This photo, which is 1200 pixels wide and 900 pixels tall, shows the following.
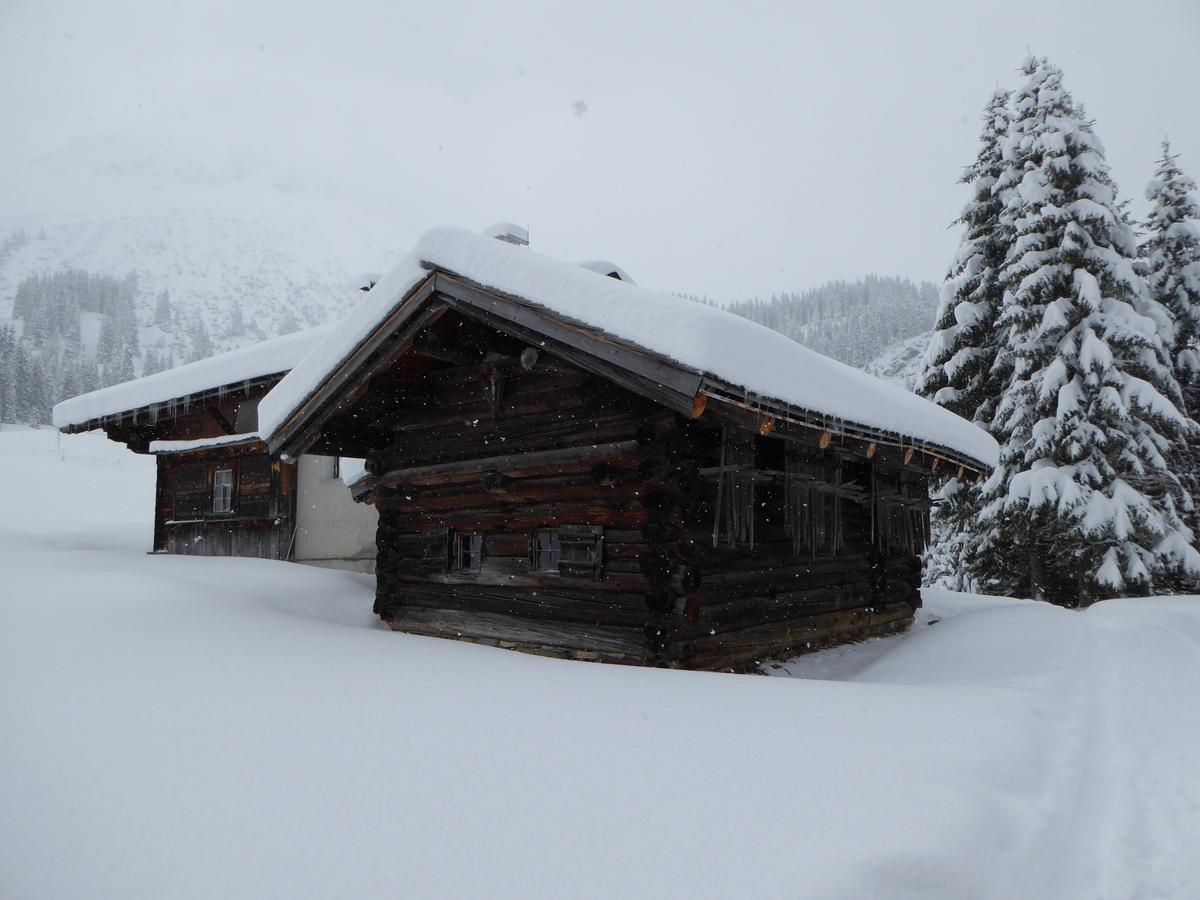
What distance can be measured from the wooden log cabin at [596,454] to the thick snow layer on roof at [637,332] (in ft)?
0.07

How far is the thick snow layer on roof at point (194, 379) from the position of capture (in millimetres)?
14508

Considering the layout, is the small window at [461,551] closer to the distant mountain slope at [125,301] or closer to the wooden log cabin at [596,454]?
the wooden log cabin at [596,454]

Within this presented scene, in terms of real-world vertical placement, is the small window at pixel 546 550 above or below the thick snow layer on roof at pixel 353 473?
below

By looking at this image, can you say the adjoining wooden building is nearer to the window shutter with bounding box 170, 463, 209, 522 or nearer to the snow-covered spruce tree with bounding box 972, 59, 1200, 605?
the window shutter with bounding box 170, 463, 209, 522

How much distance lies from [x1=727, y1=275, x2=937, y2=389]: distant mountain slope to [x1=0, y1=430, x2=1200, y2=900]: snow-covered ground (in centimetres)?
7556

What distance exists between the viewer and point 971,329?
16.5m

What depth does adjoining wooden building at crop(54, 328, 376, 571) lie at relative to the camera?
14.8 metres

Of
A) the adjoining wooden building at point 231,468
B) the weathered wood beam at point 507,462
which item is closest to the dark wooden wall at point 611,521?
the weathered wood beam at point 507,462

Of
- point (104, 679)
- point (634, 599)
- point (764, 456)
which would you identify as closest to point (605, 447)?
point (634, 599)

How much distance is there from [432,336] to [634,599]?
3490 mm

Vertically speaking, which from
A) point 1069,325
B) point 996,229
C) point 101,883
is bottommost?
point 101,883

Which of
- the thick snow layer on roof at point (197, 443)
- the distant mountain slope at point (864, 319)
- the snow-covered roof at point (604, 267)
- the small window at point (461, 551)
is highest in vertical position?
the distant mountain slope at point (864, 319)

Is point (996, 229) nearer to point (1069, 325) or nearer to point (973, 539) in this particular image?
point (1069, 325)

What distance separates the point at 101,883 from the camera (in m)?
2.65
